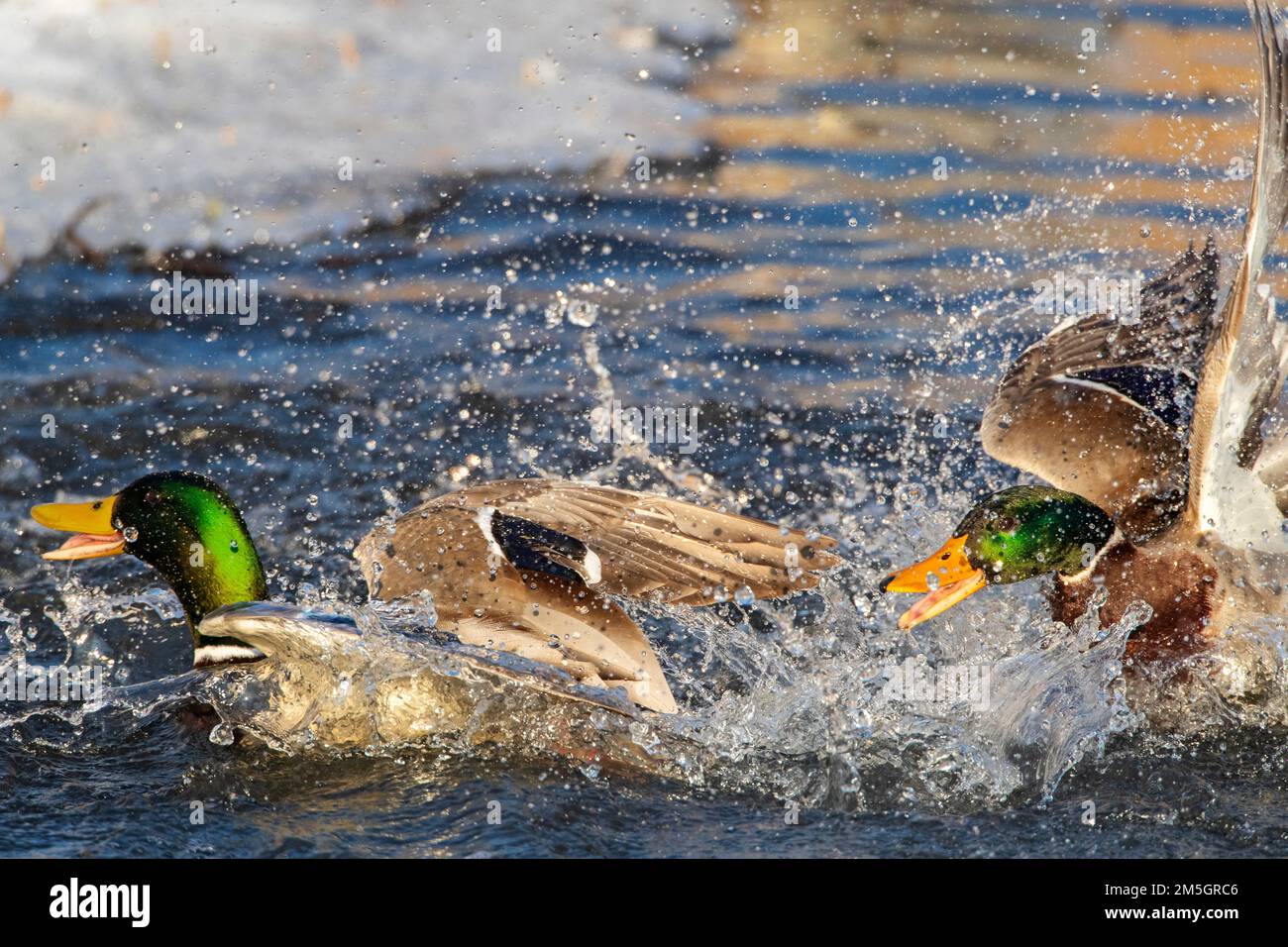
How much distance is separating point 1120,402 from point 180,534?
307 cm

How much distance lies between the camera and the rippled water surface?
395cm

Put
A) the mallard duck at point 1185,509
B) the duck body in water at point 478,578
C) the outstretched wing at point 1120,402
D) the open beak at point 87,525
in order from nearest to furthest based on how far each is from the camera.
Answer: the duck body in water at point 478,578 < the mallard duck at point 1185,509 < the open beak at point 87,525 < the outstretched wing at point 1120,402

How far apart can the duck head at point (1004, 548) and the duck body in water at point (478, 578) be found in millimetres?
373

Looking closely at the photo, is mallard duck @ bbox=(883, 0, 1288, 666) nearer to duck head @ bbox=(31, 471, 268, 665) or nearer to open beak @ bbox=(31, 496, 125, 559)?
duck head @ bbox=(31, 471, 268, 665)

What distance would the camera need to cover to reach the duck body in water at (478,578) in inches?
165

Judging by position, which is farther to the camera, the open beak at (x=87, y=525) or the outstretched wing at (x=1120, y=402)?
the outstretched wing at (x=1120, y=402)

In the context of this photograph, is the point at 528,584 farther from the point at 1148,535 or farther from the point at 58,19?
the point at 58,19

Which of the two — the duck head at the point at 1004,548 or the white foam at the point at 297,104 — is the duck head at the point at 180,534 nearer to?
the duck head at the point at 1004,548

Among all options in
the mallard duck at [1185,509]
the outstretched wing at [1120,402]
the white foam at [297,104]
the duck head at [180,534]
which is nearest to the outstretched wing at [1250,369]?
the mallard duck at [1185,509]

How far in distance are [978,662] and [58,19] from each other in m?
7.54

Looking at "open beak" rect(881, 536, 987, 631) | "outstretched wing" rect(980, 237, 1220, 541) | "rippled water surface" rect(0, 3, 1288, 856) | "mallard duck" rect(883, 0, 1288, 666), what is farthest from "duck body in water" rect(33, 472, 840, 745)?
"outstretched wing" rect(980, 237, 1220, 541)

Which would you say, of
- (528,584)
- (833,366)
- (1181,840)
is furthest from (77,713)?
(833,366)

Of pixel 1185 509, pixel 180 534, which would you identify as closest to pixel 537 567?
pixel 180 534

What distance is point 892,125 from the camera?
9773mm
